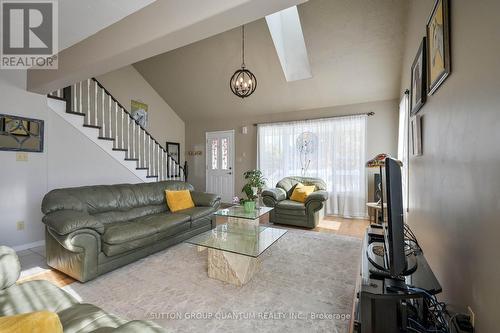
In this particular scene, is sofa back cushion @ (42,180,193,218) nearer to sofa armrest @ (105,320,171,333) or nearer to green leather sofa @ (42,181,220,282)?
green leather sofa @ (42,181,220,282)

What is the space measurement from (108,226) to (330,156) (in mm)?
4238

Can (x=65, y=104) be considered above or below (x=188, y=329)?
above

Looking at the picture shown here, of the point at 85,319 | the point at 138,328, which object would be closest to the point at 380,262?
the point at 138,328

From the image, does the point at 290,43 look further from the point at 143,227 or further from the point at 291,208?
the point at 143,227

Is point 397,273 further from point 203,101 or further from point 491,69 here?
point 203,101

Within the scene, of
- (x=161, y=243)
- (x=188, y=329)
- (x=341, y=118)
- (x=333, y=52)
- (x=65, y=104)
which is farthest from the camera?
(x=341, y=118)

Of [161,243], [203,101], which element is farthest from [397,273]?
[203,101]

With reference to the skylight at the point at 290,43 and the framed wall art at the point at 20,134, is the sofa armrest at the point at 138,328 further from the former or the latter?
the skylight at the point at 290,43

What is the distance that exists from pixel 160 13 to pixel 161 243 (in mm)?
2502

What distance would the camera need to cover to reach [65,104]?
3.53m

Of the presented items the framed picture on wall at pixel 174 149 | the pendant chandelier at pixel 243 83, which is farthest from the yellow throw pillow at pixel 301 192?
the framed picture on wall at pixel 174 149

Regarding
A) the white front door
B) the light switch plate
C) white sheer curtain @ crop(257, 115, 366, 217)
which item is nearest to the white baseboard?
the light switch plate

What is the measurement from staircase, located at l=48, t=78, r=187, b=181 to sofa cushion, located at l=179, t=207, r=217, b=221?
1.64 meters

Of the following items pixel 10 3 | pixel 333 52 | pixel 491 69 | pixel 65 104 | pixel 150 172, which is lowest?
pixel 150 172
